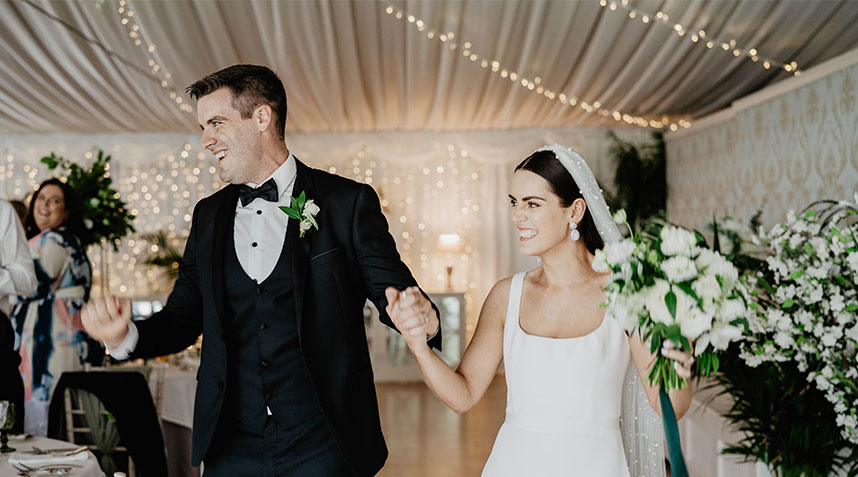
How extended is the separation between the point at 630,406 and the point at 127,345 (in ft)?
5.20

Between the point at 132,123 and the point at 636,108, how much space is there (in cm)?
608

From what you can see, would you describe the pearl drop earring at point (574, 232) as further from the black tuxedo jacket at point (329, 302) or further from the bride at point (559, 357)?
the black tuxedo jacket at point (329, 302)

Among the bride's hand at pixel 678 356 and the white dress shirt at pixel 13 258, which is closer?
the bride's hand at pixel 678 356

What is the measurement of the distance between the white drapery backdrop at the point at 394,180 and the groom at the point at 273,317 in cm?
797

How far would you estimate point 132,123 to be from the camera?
948 cm

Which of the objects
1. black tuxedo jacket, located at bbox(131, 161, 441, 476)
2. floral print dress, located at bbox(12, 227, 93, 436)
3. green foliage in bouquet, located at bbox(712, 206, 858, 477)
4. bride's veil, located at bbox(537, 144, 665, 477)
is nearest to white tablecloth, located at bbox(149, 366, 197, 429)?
floral print dress, located at bbox(12, 227, 93, 436)

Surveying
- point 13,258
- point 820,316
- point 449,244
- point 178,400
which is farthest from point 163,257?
point 820,316

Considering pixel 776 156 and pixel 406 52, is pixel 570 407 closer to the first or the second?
pixel 776 156

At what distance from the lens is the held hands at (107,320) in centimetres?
207

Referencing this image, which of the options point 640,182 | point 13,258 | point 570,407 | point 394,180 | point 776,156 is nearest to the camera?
point 570,407

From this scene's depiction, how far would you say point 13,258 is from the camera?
4172 millimetres

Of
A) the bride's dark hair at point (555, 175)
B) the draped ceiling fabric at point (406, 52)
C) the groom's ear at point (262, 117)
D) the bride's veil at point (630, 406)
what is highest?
the draped ceiling fabric at point (406, 52)

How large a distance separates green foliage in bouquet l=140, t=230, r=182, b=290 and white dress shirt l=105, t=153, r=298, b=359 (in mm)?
7590

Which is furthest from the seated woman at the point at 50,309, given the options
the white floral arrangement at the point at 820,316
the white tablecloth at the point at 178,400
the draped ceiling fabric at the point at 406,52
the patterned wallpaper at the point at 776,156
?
the patterned wallpaper at the point at 776,156
